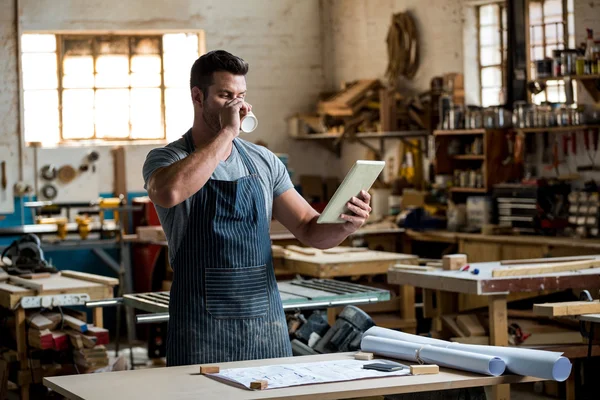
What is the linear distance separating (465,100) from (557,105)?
1.46 meters

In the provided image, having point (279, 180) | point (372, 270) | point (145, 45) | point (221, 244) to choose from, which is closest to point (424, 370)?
point (221, 244)

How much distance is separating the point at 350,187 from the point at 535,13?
20.4ft

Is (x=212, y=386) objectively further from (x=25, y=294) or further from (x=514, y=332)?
(x=514, y=332)

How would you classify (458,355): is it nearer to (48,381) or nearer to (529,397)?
(48,381)

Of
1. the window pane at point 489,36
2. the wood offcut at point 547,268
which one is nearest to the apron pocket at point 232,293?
the wood offcut at point 547,268

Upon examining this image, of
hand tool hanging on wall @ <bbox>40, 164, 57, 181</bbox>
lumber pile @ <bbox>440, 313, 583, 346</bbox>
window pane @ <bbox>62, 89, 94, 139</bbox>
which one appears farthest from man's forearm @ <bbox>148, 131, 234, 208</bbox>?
window pane @ <bbox>62, 89, 94, 139</bbox>

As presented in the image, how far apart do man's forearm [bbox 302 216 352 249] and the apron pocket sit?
233 millimetres

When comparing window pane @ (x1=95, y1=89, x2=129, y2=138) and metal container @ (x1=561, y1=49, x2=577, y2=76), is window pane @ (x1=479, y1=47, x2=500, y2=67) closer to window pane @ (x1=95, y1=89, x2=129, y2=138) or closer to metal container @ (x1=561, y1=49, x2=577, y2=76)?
metal container @ (x1=561, y1=49, x2=577, y2=76)

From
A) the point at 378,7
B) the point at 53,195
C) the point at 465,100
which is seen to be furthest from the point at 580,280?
the point at 53,195

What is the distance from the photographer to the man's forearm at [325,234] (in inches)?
124

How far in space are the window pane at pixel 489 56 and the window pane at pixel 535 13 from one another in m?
0.64

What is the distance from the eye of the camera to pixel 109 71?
36.3 feet

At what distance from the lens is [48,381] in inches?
114

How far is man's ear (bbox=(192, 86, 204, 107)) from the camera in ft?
10.0
